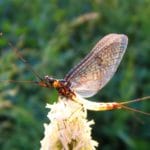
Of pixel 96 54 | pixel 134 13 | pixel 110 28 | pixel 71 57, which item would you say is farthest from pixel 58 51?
pixel 96 54

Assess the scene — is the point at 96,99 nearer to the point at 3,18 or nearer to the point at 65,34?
the point at 65,34

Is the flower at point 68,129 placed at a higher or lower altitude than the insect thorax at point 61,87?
lower

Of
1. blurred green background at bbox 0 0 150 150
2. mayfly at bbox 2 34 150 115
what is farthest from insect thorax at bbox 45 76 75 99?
blurred green background at bbox 0 0 150 150

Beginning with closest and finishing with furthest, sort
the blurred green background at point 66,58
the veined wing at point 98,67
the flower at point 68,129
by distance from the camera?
the flower at point 68,129, the veined wing at point 98,67, the blurred green background at point 66,58

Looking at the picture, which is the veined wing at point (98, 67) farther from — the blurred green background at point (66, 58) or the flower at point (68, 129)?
the blurred green background at point (66, 58)

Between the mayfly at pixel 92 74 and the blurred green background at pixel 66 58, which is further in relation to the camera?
the blurred green background at pixel 66 58

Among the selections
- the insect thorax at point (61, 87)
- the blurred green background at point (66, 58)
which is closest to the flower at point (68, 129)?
the insect thorax at point (61, 87)

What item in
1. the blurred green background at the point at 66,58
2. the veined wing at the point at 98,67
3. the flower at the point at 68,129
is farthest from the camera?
the blurred green background at the point at 66,58

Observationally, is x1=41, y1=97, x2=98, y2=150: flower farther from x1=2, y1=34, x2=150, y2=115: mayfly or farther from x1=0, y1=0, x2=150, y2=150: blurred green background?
x1=0, y1=0, x2=150, y2=150: blurred green background
